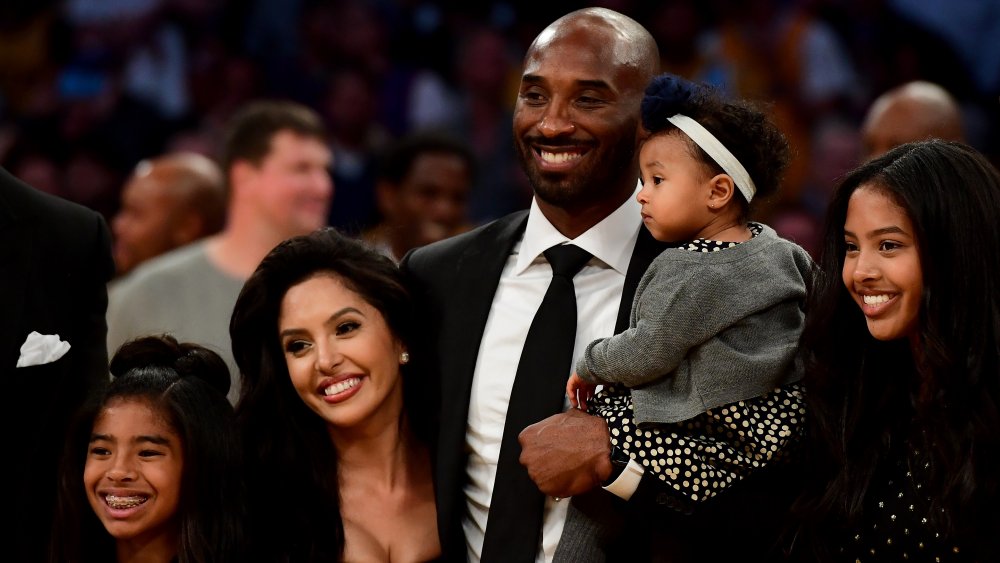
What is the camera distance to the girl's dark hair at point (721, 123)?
2881 mm

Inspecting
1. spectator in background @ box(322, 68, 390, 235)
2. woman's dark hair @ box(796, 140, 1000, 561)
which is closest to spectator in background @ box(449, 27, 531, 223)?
spectator in background @ box(322, 68, 390, 235)

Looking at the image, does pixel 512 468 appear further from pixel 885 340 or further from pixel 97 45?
pixel 97 45

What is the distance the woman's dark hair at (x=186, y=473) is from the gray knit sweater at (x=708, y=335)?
0.93 metres

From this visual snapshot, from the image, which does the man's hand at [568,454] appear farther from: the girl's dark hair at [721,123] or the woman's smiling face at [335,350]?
the girl's dark hair at [721,123]

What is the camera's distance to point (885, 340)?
2.75 m

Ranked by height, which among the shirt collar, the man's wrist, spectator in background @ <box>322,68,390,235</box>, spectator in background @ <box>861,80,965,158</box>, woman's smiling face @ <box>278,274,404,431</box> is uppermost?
spectator in background @ <box>322,68,390,235</box>

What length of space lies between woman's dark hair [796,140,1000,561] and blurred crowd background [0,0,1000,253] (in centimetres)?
353

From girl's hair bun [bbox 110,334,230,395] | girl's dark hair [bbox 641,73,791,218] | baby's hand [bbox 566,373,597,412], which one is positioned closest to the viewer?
girl's dark hair [bbox 641,73,791,218]

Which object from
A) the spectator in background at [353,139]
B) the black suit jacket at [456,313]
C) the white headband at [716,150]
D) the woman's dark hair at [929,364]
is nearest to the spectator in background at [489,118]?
the spectator in background at [353,139]

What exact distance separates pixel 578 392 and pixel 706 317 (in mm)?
377

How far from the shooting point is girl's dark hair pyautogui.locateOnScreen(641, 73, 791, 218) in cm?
288

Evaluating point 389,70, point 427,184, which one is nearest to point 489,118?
point 389,70

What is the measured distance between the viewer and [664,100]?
9.48 ft

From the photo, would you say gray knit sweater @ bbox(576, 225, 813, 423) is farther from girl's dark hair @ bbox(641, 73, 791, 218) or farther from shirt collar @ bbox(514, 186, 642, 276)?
shirt collar @ bbox(514, 186, 642, 276)
